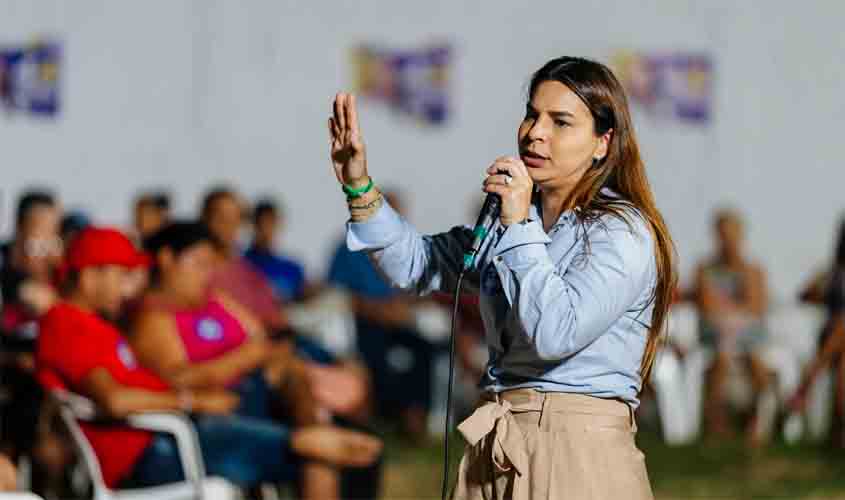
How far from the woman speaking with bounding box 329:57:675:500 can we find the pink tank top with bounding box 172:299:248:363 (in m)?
2.90

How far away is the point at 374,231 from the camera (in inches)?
119

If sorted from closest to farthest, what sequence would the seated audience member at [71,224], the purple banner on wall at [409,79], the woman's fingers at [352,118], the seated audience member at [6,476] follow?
the woman's fingers at [352,118]
the seated audience member at [6,476]
the seated audience member at [71,224]
the purple banner on wall at [409,79]

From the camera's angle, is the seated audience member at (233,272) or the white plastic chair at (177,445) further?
the seated audience member at (233,272)

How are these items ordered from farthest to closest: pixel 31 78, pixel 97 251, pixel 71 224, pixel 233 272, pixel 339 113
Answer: pixel 31 78 < pixel 71 224 < pixel 233 272 < pixel 97 251 < pixel 339 113

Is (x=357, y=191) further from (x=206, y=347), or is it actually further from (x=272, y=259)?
(x=272, y=259)

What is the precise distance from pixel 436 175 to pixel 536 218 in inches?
298

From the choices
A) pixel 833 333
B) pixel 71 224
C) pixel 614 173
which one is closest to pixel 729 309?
pixel 833 333

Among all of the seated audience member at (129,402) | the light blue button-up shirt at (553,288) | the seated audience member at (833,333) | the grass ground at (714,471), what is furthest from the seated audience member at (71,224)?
the light blue button-up shirt at (553,288)

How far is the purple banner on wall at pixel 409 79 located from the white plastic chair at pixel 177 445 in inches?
210

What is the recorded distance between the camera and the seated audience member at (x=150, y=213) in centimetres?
875

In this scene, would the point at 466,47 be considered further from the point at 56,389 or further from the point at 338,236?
the point at 56,389

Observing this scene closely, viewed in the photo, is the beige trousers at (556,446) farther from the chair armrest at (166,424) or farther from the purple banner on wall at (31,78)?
the purple banner on wall at (31,78)

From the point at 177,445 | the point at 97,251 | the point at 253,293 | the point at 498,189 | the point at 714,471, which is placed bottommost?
the point at 714,471

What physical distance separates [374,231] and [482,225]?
0.74 ft
